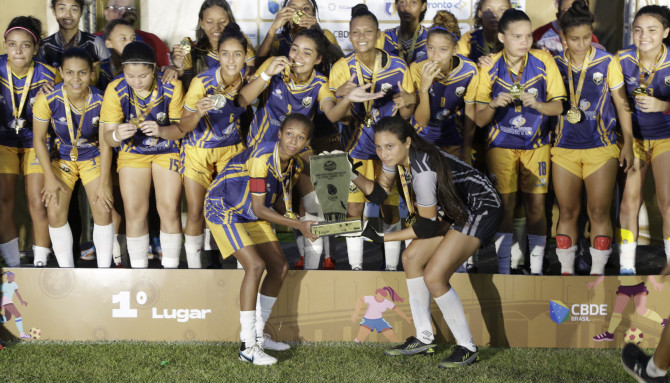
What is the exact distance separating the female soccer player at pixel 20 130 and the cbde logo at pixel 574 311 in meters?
3.48

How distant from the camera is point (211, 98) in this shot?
15.8 ft

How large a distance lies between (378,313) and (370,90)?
152cm

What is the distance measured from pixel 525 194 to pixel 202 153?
2.25 metres

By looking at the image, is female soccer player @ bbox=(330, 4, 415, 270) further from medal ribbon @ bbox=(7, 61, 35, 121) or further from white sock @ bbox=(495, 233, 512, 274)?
medal ribbon @ bbox=(7, 61, 35, 121)

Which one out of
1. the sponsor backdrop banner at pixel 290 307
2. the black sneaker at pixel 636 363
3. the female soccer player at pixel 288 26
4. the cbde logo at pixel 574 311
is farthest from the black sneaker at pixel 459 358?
the female soccer player at pixel 288 26

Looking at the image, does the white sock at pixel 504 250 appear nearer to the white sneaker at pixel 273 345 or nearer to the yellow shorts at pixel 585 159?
the yellow shorts at pixel 585 159

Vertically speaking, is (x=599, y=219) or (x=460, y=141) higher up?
(x=460, y=141)

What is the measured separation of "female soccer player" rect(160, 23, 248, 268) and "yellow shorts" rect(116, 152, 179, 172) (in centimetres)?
7

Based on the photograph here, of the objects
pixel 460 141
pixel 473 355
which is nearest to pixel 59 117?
pixel 460 141

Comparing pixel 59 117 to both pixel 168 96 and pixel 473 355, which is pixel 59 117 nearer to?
pixel 168 96

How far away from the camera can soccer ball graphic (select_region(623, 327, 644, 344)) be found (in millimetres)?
4488

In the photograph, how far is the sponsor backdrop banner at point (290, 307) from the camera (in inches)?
178

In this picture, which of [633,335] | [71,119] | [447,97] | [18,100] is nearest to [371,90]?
[447,97]

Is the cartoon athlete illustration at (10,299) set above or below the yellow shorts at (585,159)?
below
